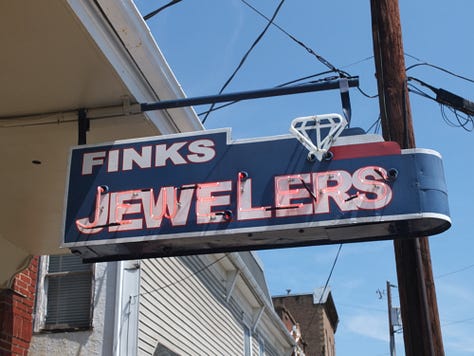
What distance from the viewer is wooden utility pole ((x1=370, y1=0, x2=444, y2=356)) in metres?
6.76

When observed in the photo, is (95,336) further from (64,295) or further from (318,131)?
(318,131)

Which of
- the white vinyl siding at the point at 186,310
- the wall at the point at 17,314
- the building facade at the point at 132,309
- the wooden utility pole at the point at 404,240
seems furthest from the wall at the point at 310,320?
the wooden utility pole at the point at 404,240

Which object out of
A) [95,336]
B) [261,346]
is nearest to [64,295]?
[95,336]

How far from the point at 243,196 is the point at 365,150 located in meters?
0.82

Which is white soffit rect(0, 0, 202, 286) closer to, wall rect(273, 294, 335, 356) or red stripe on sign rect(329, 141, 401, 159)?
red stripe on sign rect(329, 141, 401, 159)

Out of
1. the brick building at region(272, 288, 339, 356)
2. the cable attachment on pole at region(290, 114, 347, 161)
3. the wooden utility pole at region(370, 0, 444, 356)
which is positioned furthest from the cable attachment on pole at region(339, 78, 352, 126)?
the brick building at region(272, 288, 339, 356)

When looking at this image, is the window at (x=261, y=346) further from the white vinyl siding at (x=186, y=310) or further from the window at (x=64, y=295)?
the window at (x=64, y=295)

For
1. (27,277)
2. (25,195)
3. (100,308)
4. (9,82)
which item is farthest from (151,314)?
(9,82)

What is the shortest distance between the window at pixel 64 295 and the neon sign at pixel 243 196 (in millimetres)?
6089

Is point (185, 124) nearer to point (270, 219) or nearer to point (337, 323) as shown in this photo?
point (270, 219)

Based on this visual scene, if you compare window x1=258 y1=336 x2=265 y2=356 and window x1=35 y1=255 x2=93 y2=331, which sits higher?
window x1=258 y1=336 x2=265 y2=356

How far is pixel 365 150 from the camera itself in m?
4.72

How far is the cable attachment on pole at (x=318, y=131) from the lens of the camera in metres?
4.75

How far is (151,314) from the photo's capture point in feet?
37.1
